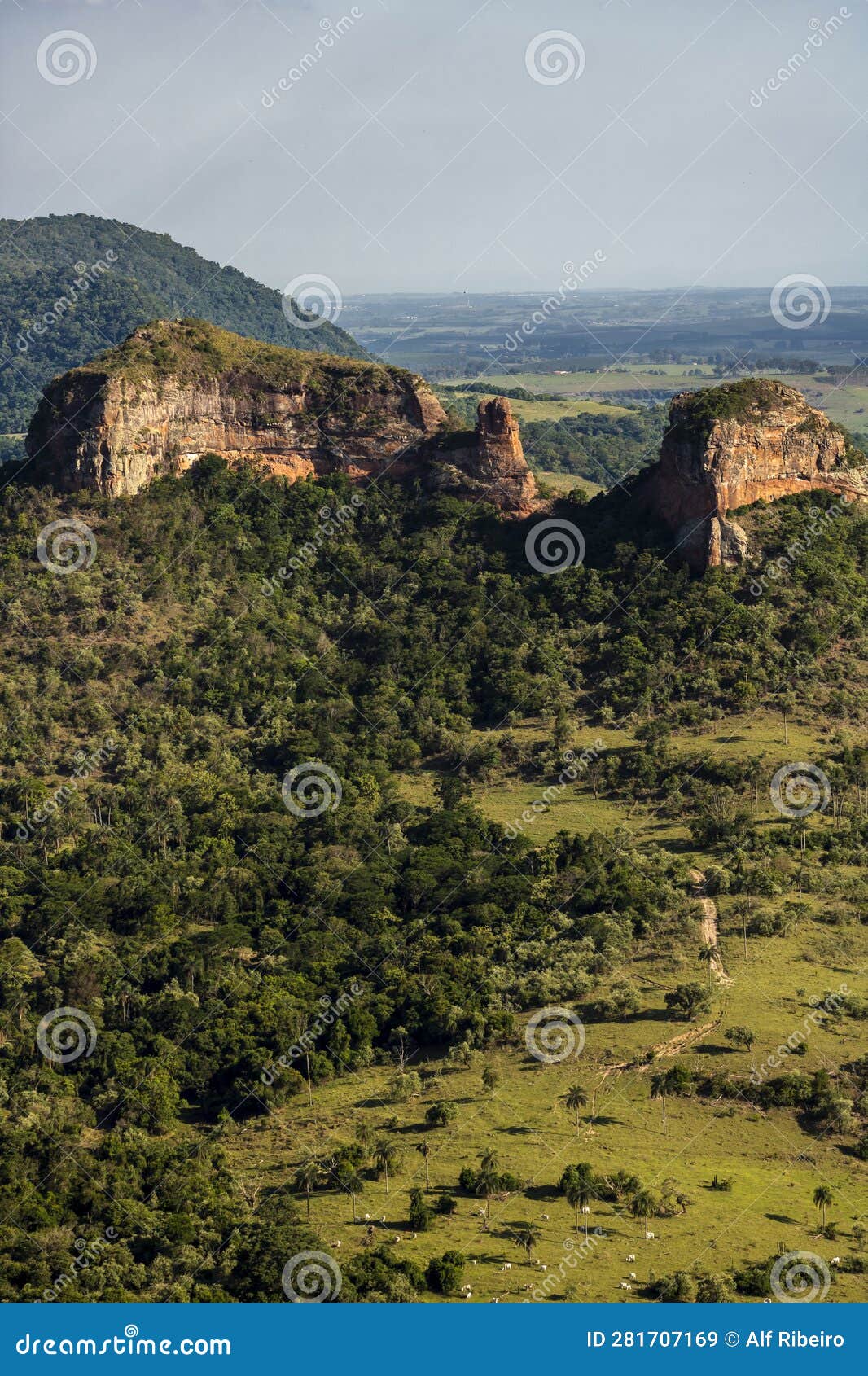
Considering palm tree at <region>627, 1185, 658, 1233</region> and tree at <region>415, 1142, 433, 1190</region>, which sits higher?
tree at <region>415, 1142, 433, 1190</region>

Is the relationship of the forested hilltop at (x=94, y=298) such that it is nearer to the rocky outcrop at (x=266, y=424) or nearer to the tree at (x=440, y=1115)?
the rocky outcrop at (x=266, y=424)

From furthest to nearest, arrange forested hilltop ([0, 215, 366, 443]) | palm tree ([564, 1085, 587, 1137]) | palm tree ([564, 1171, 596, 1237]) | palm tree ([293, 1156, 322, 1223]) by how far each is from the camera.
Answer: forested hilltop ([0, 215, 366, 443])
palm tree ([564, 1085, 587, 1137])
palm tree ([293, 1156, 322, 1223])
palm tree ([564, 1171, 596, 1237])

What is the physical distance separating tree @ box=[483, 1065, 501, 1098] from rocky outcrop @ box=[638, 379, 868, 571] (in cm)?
3294

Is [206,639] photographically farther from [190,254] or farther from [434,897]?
[190,254]

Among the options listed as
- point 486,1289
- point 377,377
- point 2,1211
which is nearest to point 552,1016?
point 486,1289

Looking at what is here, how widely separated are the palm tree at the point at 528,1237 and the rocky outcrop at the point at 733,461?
39.8 m

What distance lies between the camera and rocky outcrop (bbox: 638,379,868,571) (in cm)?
7269

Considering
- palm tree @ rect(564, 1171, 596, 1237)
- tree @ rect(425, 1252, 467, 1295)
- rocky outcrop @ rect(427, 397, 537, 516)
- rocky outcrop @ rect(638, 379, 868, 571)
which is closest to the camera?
tree @ rect(425, 1252, 467, 1295)

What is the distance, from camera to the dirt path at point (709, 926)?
172 feet

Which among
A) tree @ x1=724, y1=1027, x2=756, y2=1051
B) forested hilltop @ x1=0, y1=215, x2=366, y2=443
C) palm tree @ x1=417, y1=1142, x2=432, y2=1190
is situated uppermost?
forested hilltop @ x1=0, y1=215, x2=366, y2=443

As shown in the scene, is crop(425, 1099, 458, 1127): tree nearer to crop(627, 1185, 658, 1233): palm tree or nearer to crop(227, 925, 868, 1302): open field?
crop(227, 925, 868, 1302): open field

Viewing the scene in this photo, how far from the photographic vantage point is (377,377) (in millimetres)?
81250

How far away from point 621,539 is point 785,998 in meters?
31.4

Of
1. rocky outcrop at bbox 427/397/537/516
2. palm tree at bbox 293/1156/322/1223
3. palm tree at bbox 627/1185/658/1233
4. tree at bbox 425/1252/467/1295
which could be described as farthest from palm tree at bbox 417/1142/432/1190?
rocky outcrop at bbox 427/397/537/516
